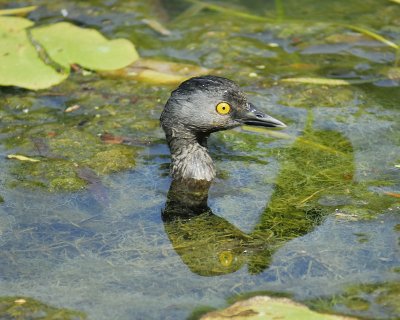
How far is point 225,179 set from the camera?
676 cm

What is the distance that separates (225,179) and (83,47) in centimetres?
258

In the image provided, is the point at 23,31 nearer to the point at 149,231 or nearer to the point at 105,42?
the point at 105,42

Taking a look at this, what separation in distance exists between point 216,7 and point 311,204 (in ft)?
13.9

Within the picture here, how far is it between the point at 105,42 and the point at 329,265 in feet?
13.5

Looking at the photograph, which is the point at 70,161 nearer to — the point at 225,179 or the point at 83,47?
the point at 225,179

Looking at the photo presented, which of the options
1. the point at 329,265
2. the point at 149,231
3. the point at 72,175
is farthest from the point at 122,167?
the point at 329,265

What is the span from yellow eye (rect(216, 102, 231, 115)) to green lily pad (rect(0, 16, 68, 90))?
2121mm

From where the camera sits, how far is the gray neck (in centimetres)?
672

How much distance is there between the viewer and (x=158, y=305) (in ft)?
16.8

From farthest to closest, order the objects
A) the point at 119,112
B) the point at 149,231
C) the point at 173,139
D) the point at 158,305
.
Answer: the point at 119,112, the point at 173,139, the point at 149,231, the point at 158,305

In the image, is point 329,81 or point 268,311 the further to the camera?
point 329,81

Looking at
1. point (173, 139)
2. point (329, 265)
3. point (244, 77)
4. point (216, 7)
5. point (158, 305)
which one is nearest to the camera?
point (158, 305)

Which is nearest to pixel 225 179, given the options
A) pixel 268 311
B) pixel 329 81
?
pixel 329 81

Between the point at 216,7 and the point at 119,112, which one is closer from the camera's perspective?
the point at 119,112
